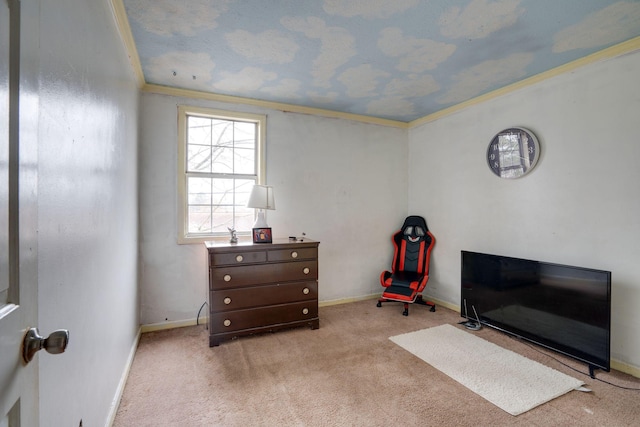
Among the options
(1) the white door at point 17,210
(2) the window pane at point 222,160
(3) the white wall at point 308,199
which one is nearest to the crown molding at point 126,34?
(3) the white wall at point 308,199

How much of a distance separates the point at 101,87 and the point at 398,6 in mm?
1781

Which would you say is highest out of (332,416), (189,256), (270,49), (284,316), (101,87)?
(270,49)

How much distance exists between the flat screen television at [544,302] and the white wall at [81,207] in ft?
10.5

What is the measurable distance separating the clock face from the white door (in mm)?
3494

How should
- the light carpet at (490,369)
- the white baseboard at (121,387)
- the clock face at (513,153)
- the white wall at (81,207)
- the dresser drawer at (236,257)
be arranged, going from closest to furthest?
the white wall at (81,207)
the white baseboard at (121,387)
the light carpet at (490,369)
the dresser drawer at (236,257)
the clock face at (513,153)

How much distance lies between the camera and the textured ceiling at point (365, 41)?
6.27 feet

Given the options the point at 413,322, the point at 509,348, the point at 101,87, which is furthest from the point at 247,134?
the point at 509,348

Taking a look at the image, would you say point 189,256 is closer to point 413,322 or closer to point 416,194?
point 413,322

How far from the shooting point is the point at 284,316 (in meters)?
3.06

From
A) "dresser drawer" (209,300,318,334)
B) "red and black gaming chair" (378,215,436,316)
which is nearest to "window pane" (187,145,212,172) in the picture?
"dresser drawer" (209,300,318,334)

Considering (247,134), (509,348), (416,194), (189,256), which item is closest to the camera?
(509,348)

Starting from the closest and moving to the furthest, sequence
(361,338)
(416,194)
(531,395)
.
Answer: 1. (531,395)
2. (361,338)
3. (416,194)

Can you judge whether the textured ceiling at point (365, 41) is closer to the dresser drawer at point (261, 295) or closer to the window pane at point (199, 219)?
the window pane at point (199, 219)

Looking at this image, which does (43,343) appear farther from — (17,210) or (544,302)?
(544,302)
